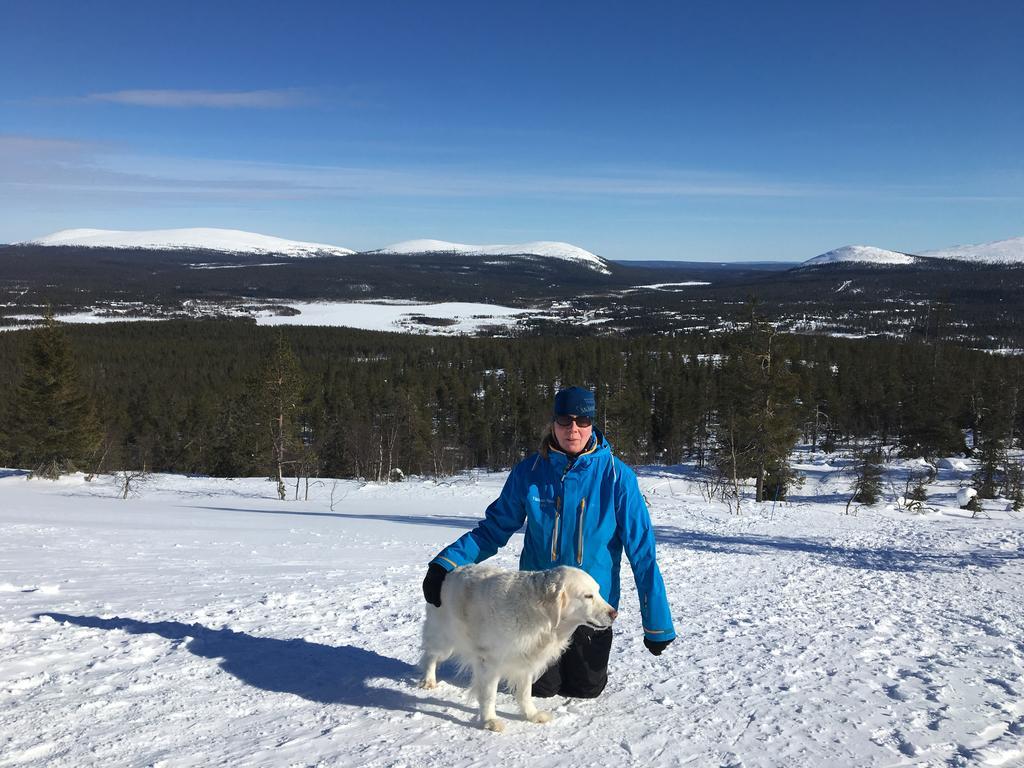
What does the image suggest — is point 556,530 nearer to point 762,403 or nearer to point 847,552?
point 847,552

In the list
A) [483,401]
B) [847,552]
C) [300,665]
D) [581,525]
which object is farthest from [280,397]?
[483,401]

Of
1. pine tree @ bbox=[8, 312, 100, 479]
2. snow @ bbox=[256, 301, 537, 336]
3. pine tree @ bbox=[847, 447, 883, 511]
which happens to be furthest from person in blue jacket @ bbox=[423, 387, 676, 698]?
snow @ bbox=[256, 301, 537, 336]

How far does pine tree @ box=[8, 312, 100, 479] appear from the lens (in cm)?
2778

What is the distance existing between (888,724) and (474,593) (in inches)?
107

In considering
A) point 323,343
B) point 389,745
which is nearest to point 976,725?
point 389,745

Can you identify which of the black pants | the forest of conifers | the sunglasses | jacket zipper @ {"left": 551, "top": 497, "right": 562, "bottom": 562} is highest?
the sunglasses

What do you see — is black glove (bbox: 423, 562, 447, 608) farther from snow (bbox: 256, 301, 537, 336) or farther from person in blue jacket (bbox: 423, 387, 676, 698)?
snow (bbox: 256, 301, 537, 336)

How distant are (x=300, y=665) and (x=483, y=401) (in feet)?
214

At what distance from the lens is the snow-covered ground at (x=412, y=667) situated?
3590 mm

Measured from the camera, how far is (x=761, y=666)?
16.9 feet

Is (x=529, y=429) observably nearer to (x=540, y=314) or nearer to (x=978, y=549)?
(x=978, y=549)

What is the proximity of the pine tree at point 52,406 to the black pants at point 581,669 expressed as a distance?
2998 centimetres

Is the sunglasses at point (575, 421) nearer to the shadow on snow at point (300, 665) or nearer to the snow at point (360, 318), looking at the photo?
the shadow on snow at point (300, 665)

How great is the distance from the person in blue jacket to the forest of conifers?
22.9m
